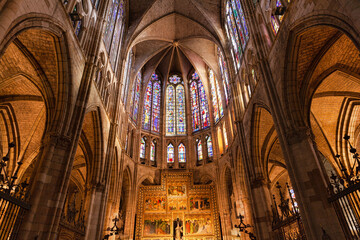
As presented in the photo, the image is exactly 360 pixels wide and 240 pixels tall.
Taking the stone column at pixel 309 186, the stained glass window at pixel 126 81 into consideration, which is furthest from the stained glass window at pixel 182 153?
the stone column at pixel 309 186

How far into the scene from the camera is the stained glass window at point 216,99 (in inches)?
893

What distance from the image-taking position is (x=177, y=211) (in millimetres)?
20297

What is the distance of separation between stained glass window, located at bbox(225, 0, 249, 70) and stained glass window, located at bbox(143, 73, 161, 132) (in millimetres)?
10760

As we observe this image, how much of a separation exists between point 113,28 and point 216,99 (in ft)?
37.7

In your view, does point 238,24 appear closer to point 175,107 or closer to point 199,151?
point 199,151

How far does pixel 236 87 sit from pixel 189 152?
365 inches

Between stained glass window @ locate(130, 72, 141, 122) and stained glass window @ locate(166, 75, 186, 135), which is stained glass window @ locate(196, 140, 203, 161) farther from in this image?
stained glass window @ locate(130, 72, 141, 122)

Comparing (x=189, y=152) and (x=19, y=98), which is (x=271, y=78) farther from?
(x=189, y=152)

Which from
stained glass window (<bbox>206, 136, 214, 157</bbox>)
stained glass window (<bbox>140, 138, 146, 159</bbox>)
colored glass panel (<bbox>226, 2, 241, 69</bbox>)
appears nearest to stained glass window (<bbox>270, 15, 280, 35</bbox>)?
colored glass panel (<bbox>226, 2, 241, 69</bbox>)

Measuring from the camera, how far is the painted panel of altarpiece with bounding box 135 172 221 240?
1930cm

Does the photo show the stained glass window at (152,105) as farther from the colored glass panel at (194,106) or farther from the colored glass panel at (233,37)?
the colored glass panel at (233,37)

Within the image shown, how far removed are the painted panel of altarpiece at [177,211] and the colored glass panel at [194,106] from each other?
5.59 m

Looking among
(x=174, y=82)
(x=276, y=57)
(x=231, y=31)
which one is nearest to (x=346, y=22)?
(x=276, y=57)

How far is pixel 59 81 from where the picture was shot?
9469 mm
